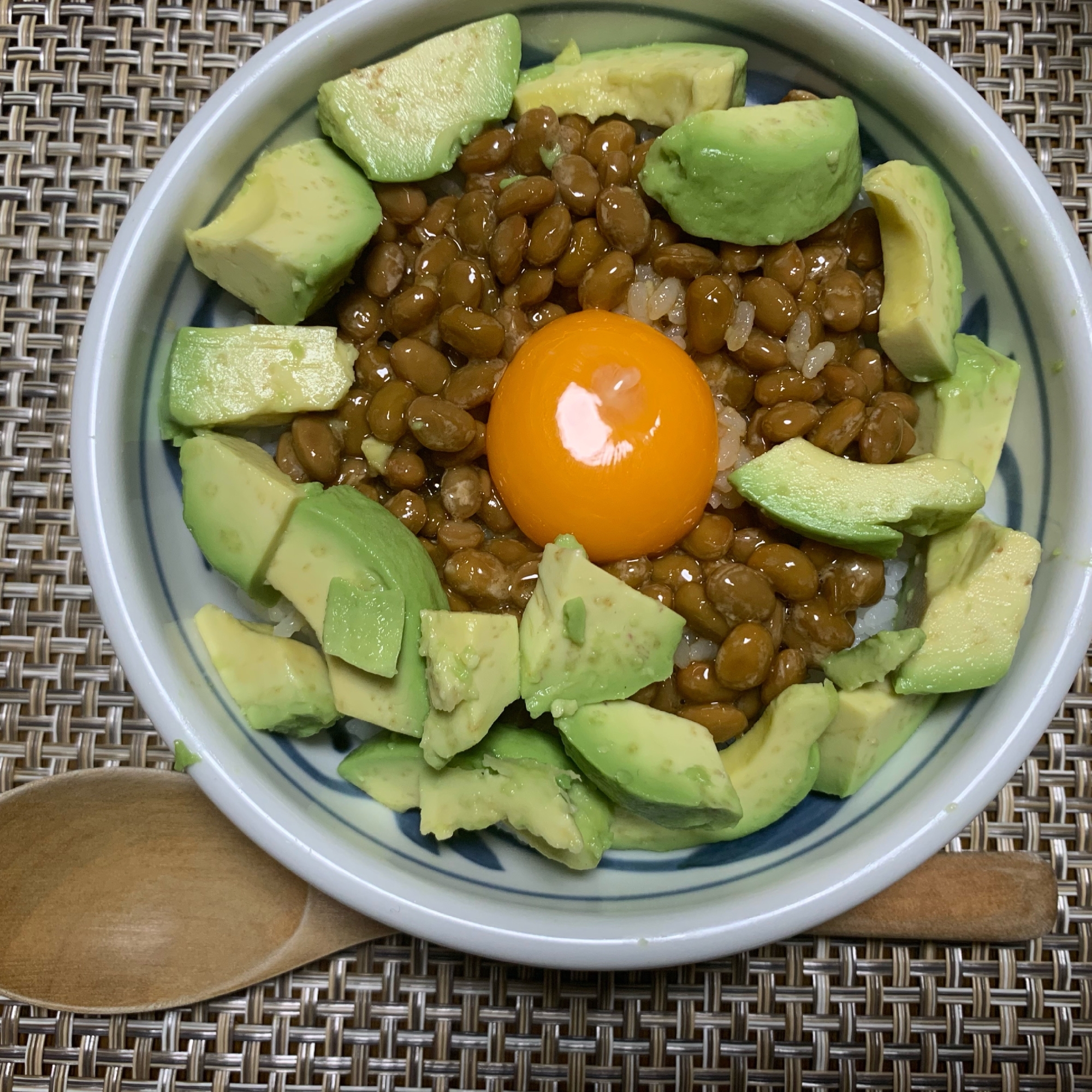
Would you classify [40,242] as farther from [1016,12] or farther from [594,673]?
[1016,12]

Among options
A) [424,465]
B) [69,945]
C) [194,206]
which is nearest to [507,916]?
[424,465]

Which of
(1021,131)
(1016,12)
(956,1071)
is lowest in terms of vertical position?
(956,1071)

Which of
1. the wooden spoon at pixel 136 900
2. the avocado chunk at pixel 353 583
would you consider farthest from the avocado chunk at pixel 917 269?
the wooden spoon at pixel 136 900

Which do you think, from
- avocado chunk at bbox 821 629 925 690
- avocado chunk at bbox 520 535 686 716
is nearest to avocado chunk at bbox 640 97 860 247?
avocado chunk at bbox 520 535 686 716

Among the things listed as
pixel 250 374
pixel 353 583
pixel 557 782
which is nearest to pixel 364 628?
pixel 353 583

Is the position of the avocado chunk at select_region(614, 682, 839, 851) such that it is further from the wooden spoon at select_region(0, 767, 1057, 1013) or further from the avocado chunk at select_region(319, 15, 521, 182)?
the avocado chunk at select_region(319, 15, 521, 182)

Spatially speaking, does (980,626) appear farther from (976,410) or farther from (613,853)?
(613,853)

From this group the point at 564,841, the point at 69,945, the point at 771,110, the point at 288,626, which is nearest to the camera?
the point at 564,841
